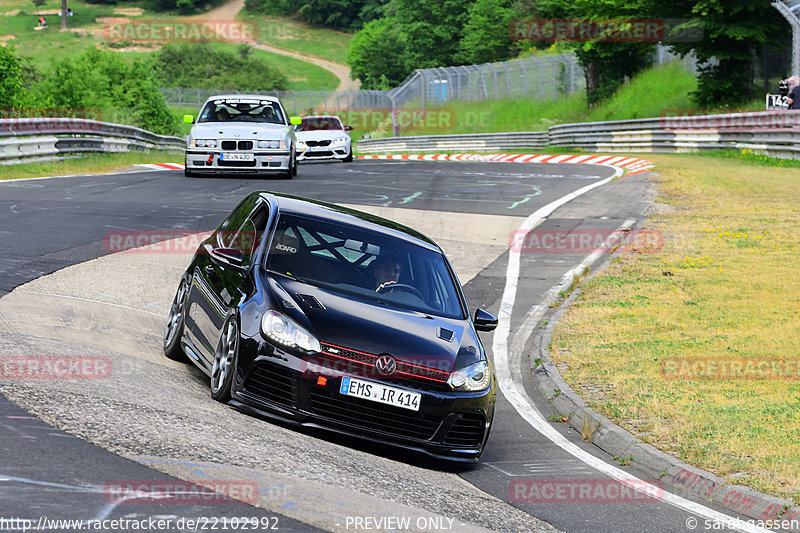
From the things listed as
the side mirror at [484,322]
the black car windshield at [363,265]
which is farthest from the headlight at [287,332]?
the side mirror at [484,322]

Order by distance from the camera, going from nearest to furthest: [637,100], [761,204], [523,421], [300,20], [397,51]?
[523,421] → [761,204] → [637,100] → [397,51] → [300,20]

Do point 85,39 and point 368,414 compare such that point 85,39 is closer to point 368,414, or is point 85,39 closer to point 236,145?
point 236,145

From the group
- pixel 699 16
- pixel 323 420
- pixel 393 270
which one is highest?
pixel 699 16

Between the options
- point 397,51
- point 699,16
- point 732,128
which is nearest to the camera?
point 732,128

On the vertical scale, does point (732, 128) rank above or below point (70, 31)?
below

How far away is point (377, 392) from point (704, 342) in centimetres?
Answer: 512

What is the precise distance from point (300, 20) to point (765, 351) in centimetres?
15631

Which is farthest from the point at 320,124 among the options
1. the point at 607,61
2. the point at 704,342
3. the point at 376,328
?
the point at 376,328

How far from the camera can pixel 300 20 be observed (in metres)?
160

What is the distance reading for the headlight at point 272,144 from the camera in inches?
906

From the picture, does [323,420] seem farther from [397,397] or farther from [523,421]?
[523,421]

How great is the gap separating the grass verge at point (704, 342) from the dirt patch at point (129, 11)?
148 m

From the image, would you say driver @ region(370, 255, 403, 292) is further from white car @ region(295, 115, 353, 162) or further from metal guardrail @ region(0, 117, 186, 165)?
white car @ region(295, 115, 353, 162)

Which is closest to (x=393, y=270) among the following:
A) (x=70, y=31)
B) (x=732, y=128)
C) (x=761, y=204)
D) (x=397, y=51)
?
(x=761, y=204)
